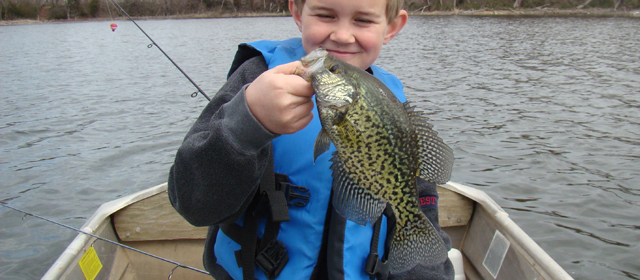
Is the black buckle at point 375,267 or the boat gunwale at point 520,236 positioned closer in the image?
the black buckle at point 375,267

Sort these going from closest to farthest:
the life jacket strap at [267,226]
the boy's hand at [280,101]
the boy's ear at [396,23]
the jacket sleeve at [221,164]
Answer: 1. the boy's hand at [280,101]
2. the jacket sleeve at [221,164]
3. the life jacket strap at [267,226]
4. the boy's ear at [396,23]

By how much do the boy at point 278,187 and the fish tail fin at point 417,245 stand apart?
1.04 feet

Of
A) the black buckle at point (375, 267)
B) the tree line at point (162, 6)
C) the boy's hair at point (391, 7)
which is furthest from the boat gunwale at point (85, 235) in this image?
the tree line at point (162, 6)

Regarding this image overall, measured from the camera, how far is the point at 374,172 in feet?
6.21

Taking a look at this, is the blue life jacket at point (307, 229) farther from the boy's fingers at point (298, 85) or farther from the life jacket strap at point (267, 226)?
the boy's fingers at point (298, 85)

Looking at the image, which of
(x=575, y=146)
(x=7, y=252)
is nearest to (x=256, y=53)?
(x=7, y=252)

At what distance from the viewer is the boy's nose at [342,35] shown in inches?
88.0

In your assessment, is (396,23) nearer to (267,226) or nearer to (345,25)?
(345,25)

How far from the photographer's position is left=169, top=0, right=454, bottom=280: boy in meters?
1.80

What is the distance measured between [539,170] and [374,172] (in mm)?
7623

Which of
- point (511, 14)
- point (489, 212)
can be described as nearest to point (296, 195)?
point (489, 212)

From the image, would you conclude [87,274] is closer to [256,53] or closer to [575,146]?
[256,53]

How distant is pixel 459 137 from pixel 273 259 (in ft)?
27.6

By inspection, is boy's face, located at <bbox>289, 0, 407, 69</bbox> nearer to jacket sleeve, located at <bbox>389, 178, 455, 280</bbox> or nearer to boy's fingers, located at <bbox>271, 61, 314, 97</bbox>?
boy's fingers, located at <bbox>271, 61, 314, 97</bbox>
